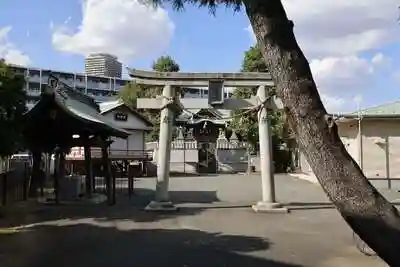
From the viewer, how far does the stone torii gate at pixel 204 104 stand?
17.1 m

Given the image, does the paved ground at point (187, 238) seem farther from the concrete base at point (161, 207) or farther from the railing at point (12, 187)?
the railing at point (12, 187)

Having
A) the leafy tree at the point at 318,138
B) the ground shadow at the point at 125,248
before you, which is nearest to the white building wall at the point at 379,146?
the ground shadow at the point at 125,248

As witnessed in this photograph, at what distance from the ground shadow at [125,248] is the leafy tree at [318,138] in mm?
5482

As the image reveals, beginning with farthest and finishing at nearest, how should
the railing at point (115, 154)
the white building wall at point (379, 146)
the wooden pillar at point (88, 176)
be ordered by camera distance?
1. the railing at point (115, 154)
2. the white building wall at point (379, 146)
3. the wooden pillar at point (88, 176)

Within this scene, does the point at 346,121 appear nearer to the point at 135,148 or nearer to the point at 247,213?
the point at 247,213

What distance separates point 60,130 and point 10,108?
4.96 meters

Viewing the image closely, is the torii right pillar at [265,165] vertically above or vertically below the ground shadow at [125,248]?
above

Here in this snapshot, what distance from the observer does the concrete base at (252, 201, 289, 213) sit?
16.2 m

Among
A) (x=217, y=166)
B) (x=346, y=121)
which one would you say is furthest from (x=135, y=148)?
(x=346, y=121)

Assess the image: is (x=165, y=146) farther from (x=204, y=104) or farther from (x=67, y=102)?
(x=67, y=102)

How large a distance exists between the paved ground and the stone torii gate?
1.11 m

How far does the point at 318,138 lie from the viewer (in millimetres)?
4008

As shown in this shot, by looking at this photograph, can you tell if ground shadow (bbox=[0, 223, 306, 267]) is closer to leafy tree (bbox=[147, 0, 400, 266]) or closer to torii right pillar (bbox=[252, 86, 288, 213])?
torii right pillar (bbox=[252, 86, 288, 213])

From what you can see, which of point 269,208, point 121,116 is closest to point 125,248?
point 269,208
